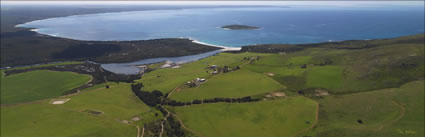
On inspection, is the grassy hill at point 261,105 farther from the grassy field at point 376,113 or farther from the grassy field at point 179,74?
the grassy field at point 179,74

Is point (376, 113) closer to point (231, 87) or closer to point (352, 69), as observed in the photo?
point (352, 69)

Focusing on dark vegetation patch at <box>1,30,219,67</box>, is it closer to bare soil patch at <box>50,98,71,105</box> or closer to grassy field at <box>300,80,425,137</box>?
bare soil patch at <box>50,98,71,105</box>

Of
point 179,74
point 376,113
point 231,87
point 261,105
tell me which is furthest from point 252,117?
point 179,74

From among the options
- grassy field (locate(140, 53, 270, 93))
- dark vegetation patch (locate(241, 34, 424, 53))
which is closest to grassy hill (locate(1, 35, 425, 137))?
grassy field (locate(140, 53, 270, 93))

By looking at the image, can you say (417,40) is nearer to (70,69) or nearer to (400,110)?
(400,110)

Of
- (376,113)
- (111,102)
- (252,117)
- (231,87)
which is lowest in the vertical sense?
(252,117)

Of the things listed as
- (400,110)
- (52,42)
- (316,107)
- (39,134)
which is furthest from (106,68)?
(400,110)
